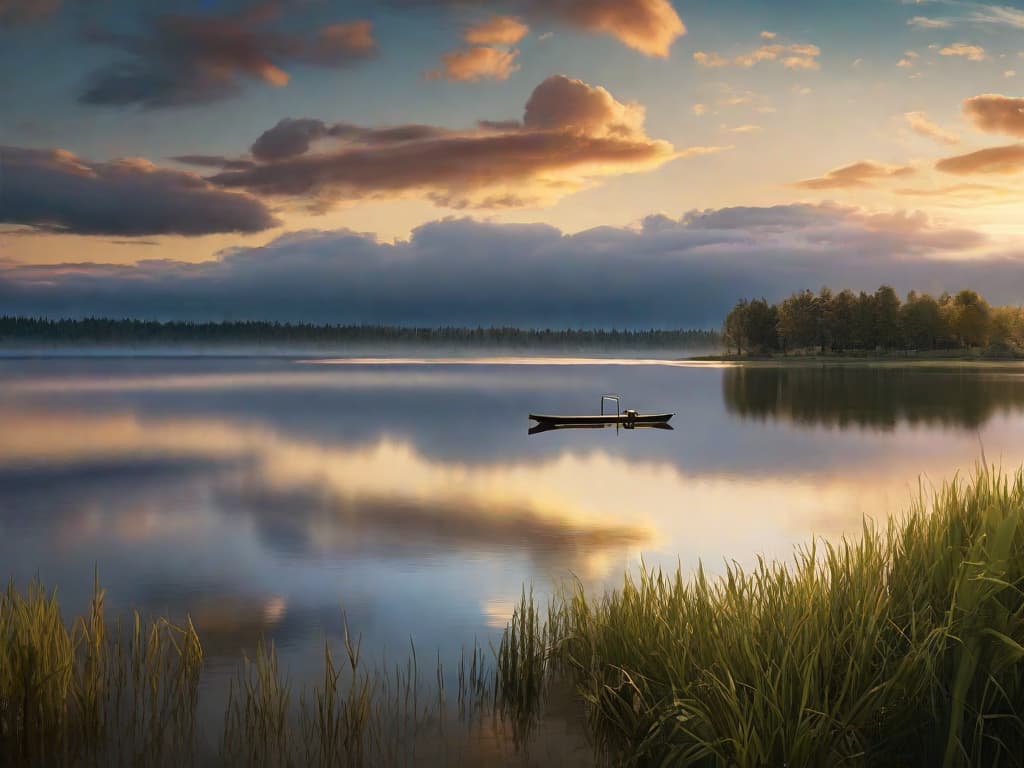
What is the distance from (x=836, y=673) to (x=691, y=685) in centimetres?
137

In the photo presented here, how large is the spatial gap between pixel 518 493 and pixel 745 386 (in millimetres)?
84417

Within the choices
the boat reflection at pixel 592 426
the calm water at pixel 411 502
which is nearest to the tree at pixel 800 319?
the calm water at pixel 411 502

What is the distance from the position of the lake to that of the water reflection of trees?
68cm

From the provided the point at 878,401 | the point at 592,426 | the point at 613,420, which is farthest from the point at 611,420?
the point at 878,401

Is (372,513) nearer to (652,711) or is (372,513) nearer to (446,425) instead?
(652,711)

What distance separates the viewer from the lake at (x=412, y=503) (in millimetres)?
18453

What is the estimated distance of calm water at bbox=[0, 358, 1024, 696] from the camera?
61.5 ft

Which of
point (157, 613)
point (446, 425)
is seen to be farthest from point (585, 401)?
point (157, 613)

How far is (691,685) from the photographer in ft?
25.4

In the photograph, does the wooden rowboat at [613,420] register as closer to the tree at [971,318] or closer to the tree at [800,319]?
the tree at [800,319]

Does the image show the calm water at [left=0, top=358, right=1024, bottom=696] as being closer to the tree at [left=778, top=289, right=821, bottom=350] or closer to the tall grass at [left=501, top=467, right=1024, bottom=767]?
the tall grass at [left=501, top=467, right=1024, bottom=767]

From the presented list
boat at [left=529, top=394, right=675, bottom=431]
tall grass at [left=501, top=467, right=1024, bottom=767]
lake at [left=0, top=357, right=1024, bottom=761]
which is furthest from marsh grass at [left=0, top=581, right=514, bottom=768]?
boat at [left=529, top=394, right=675, bottom=431]

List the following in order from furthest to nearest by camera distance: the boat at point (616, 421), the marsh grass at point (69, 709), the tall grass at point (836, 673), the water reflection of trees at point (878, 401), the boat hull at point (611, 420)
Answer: the water reflection of trees at point (878, 401), the boat at point (616, 421), the boat hull at point (611, 420), the marsh grass at point (69, 709), the tall grass at point (836, 673)

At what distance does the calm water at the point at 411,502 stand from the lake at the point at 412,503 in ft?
0.41
